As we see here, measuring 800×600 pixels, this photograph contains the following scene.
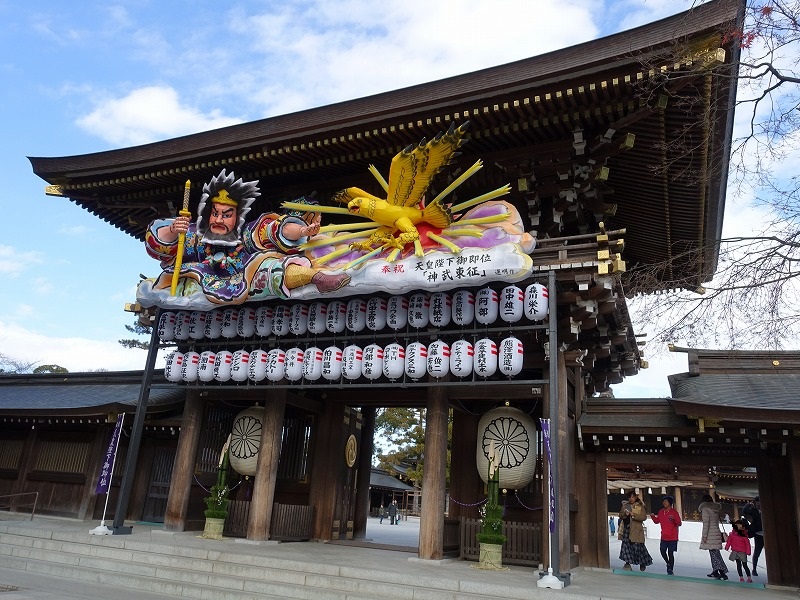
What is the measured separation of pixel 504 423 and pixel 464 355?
2.05 metres

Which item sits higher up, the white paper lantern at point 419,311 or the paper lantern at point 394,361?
the white paper lantern at point 419,311

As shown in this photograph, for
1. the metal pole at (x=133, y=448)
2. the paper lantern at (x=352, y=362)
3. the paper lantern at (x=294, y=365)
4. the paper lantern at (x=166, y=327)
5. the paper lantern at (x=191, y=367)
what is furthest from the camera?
the paper lantern at (x=166, y=327)

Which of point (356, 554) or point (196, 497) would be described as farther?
point (196, 497)

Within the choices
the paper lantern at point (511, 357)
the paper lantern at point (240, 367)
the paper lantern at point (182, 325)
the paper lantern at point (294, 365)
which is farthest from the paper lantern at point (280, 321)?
the paper lantern at point (511, 357)

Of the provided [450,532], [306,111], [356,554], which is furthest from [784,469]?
[306,111]

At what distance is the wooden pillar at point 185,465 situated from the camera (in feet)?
39.1

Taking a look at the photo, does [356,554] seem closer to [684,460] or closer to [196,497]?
[196,497]

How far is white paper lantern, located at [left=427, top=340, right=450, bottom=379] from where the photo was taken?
9.51 m

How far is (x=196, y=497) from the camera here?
1322 centimetres

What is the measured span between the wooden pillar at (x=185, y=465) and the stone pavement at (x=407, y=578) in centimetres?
36

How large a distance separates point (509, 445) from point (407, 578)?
131 inches

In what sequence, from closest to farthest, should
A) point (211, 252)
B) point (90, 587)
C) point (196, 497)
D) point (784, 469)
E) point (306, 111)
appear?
point (90, 587)
point (784, 469)
point (306, 111)
point (211, 252)
point (196, 497)

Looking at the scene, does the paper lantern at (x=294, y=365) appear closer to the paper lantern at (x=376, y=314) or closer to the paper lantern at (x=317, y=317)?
the paper lantern at (x=317, y=317)

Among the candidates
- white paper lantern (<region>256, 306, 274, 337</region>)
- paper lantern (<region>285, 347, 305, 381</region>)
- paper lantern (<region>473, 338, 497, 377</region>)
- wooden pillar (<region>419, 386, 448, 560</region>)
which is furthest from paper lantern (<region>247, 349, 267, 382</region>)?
paper lantern (<region>473, 338, 497, 377</region>)
